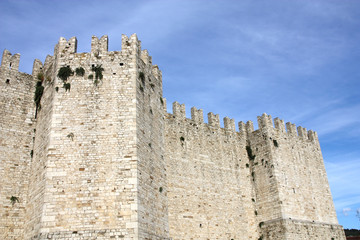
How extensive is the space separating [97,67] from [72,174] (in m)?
4.37

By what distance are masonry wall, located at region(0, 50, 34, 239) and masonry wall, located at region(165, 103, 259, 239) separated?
6185mm

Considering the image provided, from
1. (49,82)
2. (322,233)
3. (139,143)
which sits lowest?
(322,233)

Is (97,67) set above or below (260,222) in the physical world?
above

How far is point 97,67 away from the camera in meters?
14.1

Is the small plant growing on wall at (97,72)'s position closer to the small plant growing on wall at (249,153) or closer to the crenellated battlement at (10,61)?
the crenellated battlement at (10,61)

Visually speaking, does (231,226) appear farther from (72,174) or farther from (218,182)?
(72,174)

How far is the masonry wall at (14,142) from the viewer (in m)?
13.0

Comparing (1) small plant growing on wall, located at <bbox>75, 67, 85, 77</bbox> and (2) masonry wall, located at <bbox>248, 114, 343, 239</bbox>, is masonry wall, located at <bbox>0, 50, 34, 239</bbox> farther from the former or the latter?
(2) masonry wall, located at <bbox>248, 114, 343, 239</bbox>

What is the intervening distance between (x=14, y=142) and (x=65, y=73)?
3.39m

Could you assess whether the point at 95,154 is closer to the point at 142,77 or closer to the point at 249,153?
the point at 142,77

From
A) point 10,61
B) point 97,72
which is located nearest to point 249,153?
point 97,72

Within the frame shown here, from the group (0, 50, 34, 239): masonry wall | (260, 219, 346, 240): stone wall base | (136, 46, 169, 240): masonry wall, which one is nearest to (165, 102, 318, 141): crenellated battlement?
(136, 46, 169, 240): masonry wall

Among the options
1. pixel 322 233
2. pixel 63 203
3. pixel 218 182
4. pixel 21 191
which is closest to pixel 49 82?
pixel 21 191

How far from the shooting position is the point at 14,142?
14094 mm
